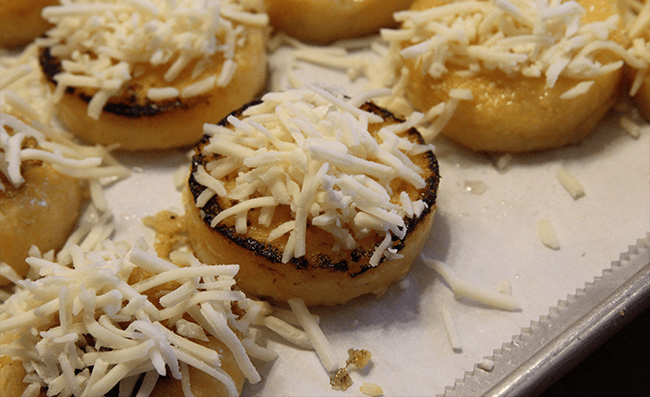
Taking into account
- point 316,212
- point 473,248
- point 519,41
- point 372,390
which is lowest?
point 372,390

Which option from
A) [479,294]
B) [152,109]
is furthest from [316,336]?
[152,109]

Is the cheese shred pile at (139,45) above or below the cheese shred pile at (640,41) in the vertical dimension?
below

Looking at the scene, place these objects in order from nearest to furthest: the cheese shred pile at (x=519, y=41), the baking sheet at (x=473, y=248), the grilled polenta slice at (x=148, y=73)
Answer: the baking sheet at (x=473, y=248)
the cheese shred pile at (x=519, y=41)
the grilled polenta slice at (x=148, y=73)

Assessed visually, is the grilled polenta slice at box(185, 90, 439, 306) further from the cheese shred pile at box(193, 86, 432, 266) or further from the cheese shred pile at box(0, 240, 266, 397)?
the cheese shred pile at box(0, 240, 266, 397)

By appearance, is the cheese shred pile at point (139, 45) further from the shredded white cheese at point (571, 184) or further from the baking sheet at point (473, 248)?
the shredded white cheese at point (571, 184)

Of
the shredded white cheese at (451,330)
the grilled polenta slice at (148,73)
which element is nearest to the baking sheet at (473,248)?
the shredded white cheese at (451,330)

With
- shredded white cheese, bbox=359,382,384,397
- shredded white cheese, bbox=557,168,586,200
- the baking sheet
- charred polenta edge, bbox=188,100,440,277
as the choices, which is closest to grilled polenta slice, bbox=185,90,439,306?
charred polenta edge, bbox=188,100,440,277

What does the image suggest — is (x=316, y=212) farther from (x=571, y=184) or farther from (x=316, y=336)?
(x=571, y=184)
